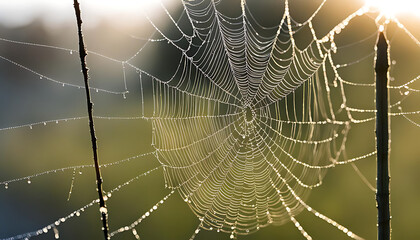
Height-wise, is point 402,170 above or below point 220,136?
below

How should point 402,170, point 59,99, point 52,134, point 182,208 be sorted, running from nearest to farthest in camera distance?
point 402,170, point 182,208, point 59,99, point 52,134

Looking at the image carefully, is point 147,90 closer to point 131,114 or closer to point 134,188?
point 131,114

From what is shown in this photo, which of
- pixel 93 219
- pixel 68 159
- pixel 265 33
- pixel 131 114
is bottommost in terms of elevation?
pixel 93 219

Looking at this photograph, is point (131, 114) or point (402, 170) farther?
point (131, 114)

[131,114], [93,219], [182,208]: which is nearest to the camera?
[182,208]

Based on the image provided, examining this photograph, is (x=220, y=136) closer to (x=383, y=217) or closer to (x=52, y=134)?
(x=383, y=217)

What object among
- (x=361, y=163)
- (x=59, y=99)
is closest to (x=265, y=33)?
(x=361, y=163)
